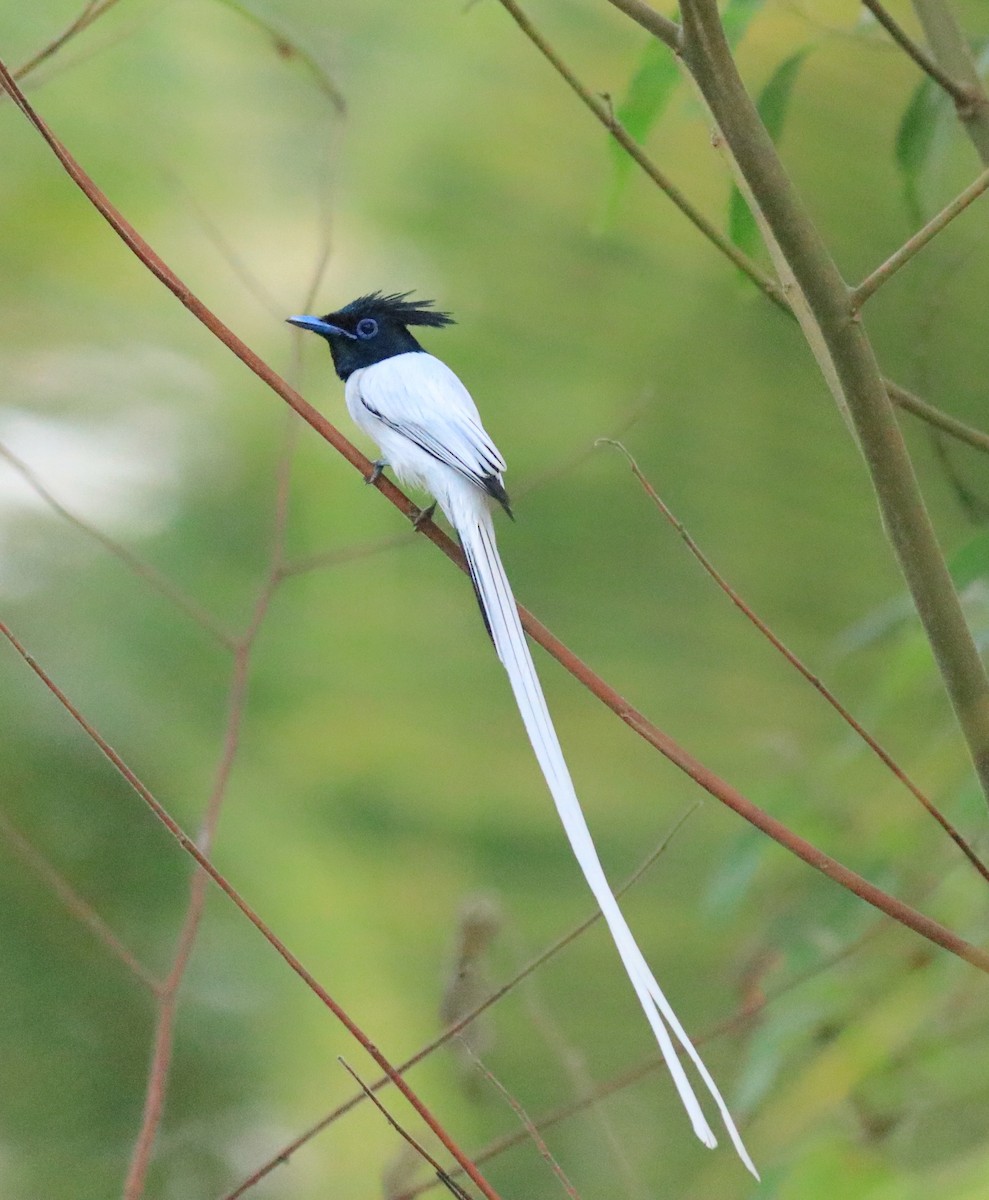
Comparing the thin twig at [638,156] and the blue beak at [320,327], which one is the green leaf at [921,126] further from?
the blue beak at [320,327]

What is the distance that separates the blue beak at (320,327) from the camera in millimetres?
1301

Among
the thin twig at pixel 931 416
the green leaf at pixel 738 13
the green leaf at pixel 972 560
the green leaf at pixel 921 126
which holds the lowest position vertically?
the green leaf at pixel 972 560

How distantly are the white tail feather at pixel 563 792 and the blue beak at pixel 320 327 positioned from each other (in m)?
0.30

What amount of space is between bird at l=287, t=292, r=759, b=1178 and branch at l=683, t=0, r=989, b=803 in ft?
0.70

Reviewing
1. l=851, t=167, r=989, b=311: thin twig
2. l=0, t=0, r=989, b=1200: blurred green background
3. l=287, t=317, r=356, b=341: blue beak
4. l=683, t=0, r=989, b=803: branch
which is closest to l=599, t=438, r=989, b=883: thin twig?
l=683, t=0, r=989, b=803: branch

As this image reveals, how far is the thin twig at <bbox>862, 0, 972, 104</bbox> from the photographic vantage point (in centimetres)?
79

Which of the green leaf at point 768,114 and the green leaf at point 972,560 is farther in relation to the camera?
the green leaf at point 768,114

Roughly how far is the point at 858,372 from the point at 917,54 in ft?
0.81

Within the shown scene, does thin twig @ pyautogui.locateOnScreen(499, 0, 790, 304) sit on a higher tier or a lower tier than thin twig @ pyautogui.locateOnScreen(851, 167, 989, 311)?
higher

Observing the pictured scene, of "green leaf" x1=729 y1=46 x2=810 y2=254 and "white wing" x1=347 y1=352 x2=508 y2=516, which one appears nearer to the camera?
"green leaf" x1=729 y1=46 x2=810 y2=254

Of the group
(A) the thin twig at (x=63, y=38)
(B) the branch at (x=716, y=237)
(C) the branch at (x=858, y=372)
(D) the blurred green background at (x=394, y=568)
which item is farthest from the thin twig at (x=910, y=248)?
(D) the blurred green background at (x=394, y=568)

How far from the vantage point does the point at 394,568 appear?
7.34 feet

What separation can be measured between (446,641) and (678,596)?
37 centimetres

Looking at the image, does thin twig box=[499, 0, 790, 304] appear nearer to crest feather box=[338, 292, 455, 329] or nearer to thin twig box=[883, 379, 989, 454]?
thin twig box=[883, 379, 989, 454]
